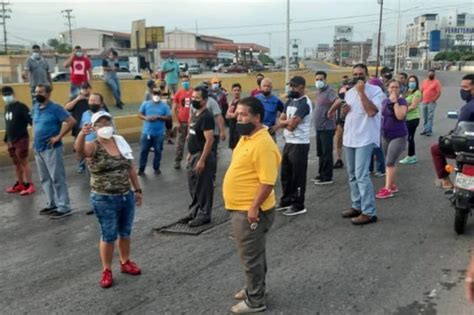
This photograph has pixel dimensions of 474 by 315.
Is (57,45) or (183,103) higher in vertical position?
(57,45)

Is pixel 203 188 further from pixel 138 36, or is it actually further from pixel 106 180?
pixel 138 36

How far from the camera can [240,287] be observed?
475cm

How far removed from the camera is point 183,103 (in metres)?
11.0

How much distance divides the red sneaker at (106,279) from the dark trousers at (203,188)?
6.47 feet

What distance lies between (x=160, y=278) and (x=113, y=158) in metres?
1.21

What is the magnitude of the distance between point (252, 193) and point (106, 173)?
148cm

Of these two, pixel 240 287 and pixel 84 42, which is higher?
pixel 84 42

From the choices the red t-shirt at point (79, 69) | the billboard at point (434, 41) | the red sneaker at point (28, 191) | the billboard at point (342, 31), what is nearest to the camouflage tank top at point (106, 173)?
the red sneaker at point (28, 191)

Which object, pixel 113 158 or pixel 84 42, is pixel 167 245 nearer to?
pixel 113 158

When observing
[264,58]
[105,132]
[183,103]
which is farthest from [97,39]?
[105,132]

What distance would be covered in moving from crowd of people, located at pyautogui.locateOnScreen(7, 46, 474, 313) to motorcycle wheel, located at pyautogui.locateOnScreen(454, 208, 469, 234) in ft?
1.71

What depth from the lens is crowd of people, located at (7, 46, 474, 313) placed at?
4191 mm

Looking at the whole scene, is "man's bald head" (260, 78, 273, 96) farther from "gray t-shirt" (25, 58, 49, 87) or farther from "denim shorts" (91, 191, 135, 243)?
"gray t-shirt" (25, 58, 49, 87)

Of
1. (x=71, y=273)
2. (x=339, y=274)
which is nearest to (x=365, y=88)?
(x=339, y=274)
